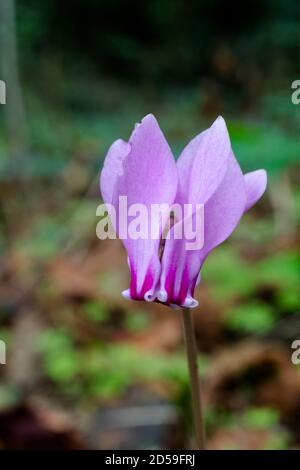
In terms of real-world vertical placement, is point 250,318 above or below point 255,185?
above

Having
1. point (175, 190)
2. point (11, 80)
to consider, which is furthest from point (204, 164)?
point (11, 80)

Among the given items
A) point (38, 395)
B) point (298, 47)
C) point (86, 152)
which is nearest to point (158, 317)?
point (38, 395)

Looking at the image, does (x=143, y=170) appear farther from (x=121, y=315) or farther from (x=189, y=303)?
(x=121, y=315)

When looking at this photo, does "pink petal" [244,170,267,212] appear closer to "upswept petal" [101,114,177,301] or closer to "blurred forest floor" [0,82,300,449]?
"upswept petal" [101,114,177,301]

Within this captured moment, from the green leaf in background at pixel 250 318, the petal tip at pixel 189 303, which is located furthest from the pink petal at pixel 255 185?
the green leaf in background at pixel 250 318

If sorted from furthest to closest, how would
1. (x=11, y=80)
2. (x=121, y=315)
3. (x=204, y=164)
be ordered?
(x=11, y=80)
(x=121, y=315)
(x=204, y=164)

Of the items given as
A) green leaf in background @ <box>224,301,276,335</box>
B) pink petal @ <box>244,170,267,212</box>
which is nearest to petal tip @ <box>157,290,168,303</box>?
pink petal @ <box>244,170,267,212</box>
